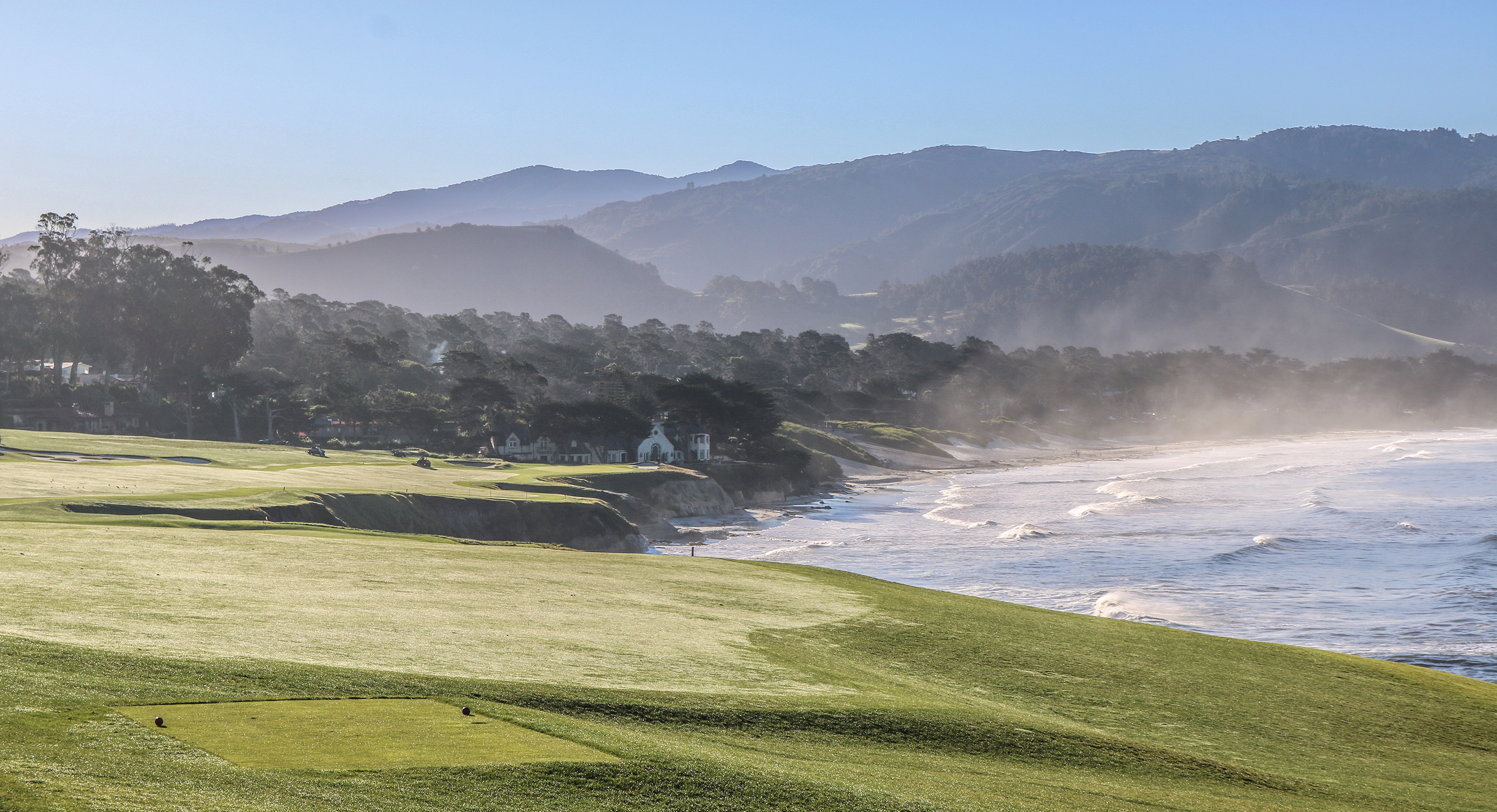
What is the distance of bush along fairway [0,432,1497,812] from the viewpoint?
29.6 ft

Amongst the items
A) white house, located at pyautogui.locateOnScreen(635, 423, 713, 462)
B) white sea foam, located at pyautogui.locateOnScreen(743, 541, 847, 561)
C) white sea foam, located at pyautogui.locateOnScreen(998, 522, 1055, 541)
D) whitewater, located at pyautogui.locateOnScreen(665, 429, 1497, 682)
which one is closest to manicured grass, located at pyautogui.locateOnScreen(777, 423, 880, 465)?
whitewater, located at pyautogui.locateOnScreen(665, 429, 1497, 682)

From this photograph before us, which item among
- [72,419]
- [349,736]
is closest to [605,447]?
[72,419]

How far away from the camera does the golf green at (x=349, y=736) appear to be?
8985mm

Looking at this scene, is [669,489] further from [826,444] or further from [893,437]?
[893,437]

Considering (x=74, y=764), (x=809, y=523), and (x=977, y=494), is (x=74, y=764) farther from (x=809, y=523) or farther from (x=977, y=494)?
(x=977, y=494)

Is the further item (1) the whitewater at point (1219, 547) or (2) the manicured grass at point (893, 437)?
(2) the manicured grass at point (893, 437)

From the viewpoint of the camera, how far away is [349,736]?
9.74 m

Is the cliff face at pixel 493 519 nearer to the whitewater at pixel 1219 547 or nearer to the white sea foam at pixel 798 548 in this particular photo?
the white sea foam at pixel 798 548

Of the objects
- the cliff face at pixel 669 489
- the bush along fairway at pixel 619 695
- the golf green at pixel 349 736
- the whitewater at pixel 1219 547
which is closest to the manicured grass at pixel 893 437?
the whitewater at pixel 1219 547

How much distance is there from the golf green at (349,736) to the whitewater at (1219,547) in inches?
1043

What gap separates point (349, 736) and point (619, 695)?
13.3 feet

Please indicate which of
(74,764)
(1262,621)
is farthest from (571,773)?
(1262,621)

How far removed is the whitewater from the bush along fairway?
41.8 feet

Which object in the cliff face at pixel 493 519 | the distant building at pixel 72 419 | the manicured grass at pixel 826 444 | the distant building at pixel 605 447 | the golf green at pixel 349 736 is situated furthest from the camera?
the manicured grass at pixel 826 444
